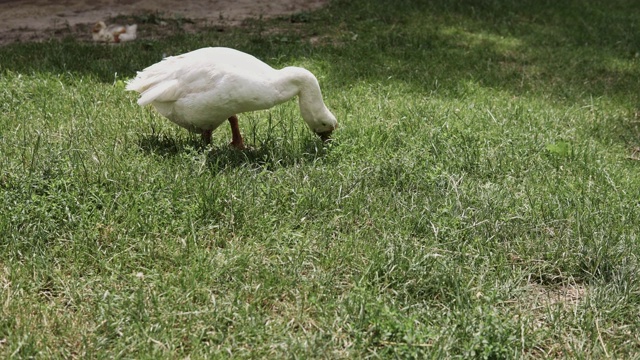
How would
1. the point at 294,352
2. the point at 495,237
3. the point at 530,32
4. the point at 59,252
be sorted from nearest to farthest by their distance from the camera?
the point at 294,352
the point at 59,252
the point at 495,237
the point at 530,32

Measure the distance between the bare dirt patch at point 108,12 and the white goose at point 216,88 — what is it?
Result: 333 cm

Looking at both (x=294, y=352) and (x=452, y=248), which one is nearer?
(x=294, y=352)

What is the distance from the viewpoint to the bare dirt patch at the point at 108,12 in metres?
8.08

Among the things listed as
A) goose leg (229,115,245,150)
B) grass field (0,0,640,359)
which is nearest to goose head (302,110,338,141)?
grass field (0,0,640,359)

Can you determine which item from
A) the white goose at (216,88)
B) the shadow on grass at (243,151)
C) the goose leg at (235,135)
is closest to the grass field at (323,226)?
the shadow on grass at (243,151)

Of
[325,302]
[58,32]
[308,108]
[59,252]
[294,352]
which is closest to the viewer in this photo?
[294,352]

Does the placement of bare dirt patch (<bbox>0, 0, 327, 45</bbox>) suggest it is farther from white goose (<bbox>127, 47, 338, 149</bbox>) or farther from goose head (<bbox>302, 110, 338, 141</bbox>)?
goose head (<bbox>302, 110, 338, 141</bbox>)

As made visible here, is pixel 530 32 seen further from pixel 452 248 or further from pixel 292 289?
pixel 292 289

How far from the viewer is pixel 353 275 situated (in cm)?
366

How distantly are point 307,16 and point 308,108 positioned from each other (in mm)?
4140

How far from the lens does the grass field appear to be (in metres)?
3.24

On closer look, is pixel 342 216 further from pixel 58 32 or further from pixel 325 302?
pixel 58 32

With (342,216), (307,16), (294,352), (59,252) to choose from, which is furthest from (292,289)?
(307,16)

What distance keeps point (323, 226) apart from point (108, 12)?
5.82 metres
